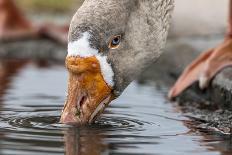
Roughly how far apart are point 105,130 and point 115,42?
70 centimetres

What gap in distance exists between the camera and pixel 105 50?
6.74 meters

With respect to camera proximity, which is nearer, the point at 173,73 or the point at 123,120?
the point at 123,120

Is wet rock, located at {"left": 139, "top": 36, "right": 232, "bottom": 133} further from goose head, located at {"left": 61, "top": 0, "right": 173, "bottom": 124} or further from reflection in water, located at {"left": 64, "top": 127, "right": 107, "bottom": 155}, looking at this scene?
reflection in water, located at {"left": 64, "top": 127, "right": 107, "bottom": 155}

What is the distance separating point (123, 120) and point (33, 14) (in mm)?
9809

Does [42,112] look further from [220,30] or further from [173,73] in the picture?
[220,30]

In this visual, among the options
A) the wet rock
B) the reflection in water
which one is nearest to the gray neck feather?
the reflection in water

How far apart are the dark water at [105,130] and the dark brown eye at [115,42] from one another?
615mm

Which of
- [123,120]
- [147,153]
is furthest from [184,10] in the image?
[147,153]

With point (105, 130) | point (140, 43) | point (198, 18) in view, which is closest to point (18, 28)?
point (198, 18)

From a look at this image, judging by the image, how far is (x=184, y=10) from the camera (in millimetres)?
14594

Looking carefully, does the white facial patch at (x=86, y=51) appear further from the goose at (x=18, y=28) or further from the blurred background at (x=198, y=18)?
the blurred background at (x=198, y=18)

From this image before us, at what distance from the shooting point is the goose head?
258 inches

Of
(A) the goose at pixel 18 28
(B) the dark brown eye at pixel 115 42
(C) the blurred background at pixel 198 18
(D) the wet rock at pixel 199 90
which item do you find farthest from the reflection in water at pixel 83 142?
(C) the blurred background at pixel 198 18

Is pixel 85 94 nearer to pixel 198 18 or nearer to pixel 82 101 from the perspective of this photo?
pixel 82 101
